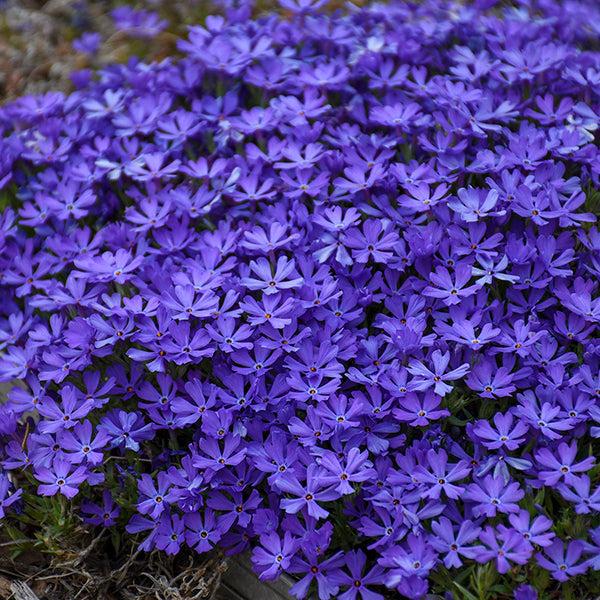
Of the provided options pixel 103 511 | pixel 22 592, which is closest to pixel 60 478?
pixel 103 511

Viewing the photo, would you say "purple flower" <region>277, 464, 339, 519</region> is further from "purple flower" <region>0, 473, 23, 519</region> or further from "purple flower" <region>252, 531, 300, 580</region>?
"purple flower" <region>0, 473, 23, 519</region>

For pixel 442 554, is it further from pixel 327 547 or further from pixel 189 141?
pixel 189 141

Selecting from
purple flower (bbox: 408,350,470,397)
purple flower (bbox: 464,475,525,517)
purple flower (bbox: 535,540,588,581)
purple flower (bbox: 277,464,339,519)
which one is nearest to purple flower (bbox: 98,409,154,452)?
purple flower (bbox: 277,464,339,519)

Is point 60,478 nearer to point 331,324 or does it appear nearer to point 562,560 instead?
point 331,324

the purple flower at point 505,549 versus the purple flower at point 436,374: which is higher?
the purple flower at point 436,374

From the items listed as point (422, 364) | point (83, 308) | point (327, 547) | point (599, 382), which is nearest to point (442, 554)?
point (327, 547)

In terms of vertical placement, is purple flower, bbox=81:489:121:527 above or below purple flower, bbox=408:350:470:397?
below

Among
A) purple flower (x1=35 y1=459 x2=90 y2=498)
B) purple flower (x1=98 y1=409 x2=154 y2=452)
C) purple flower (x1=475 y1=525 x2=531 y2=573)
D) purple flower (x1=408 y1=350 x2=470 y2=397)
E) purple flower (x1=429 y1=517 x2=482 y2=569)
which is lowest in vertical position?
purple flower (x1=429 y1=517 x2=482 y2=569)

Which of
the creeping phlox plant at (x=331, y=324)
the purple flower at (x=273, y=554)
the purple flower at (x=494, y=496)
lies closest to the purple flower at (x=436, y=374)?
the creeping phlox plant at (x=331, y=324)

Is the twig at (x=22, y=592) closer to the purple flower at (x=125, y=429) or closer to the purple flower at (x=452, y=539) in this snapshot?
the purple flower at (x=125, y=429)
